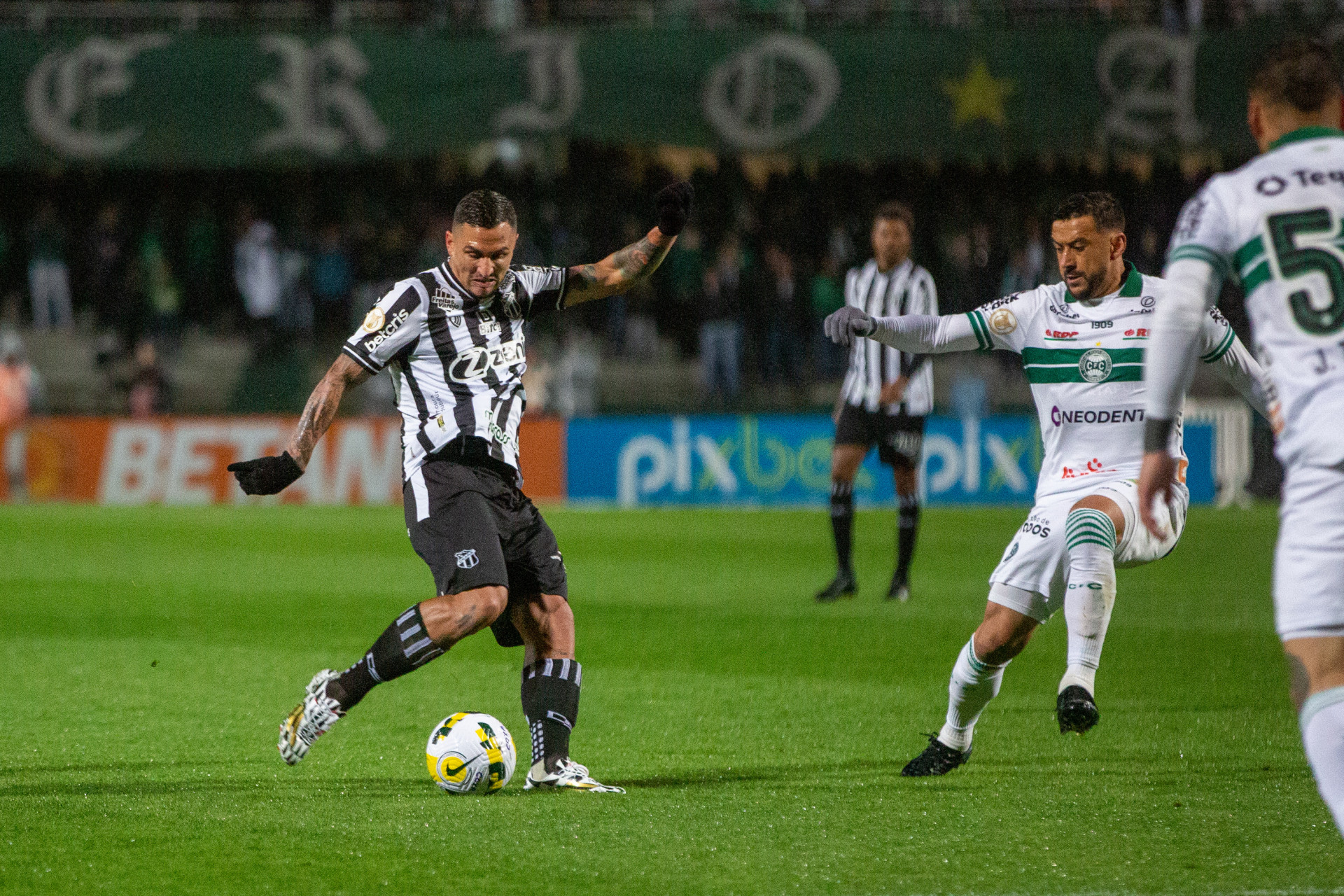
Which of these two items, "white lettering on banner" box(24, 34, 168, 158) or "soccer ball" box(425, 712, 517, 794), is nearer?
"soccer ball" box(425, 712, 517, 794)

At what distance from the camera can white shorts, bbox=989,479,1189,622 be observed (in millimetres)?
5641

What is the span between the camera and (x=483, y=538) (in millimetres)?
5441

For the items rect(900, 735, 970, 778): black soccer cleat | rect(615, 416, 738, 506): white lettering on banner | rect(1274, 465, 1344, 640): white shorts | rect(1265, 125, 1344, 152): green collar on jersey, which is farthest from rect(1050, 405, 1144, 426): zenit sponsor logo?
rect(615, 416, 738, 506): white lettering on banner

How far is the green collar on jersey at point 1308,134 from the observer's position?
377cm

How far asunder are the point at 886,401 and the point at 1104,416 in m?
4.66

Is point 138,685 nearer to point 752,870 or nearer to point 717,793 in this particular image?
point 717,793

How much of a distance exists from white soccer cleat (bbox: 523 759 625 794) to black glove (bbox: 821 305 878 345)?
5.51 feet

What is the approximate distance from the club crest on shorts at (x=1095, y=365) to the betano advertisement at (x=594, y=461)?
13665 mm

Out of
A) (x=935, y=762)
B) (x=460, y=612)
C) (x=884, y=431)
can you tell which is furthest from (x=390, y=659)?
(x=884, y=431)

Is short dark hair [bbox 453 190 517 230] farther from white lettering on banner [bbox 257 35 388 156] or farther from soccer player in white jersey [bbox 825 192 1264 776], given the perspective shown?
white lettering on banner [bbox 257 35 388 156]

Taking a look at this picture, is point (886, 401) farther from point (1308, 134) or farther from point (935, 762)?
point (1308, 134)

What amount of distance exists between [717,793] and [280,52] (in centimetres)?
1803

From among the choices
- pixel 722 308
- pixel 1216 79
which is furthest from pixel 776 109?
pixel 1216 79

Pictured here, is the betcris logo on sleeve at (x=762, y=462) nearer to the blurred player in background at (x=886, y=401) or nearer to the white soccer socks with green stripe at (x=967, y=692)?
the blurred player in background at (x=886, y=401)
